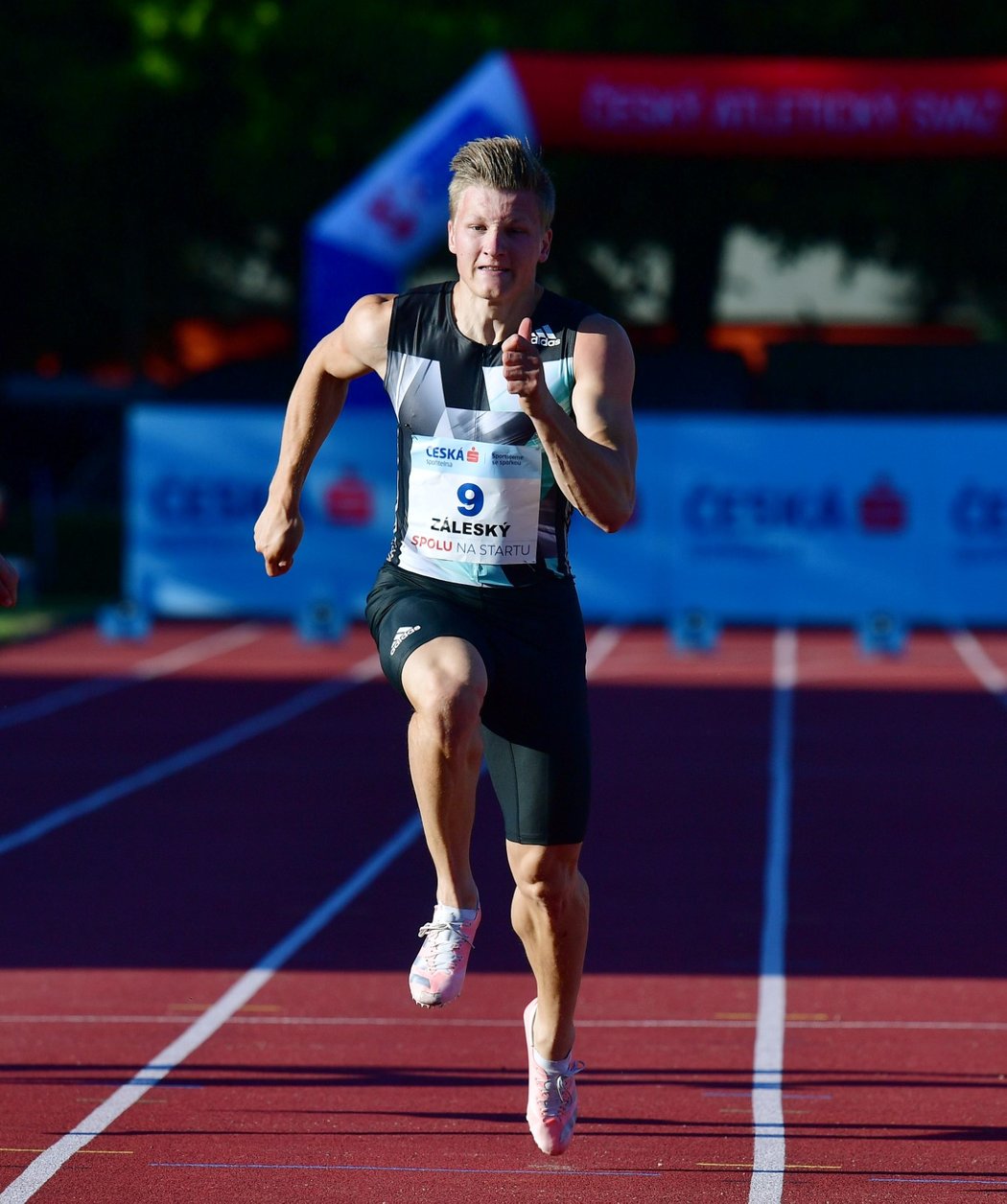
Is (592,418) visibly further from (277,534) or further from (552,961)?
(552,961)

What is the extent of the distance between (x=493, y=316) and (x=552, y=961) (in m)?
1.47

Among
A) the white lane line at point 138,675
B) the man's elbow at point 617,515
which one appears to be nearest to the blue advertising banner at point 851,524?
the white lane line at point 138,675

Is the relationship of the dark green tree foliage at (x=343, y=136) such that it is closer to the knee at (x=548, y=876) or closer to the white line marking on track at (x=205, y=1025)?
the white line marking on track at (x=205, y=1025)

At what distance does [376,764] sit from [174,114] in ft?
62.9

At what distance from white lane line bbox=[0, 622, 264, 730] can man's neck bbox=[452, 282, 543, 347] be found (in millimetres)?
Result: 10746

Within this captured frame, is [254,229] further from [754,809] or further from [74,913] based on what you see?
[74,913]

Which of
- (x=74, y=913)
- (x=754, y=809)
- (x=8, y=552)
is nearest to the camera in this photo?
(x=74, y=913)

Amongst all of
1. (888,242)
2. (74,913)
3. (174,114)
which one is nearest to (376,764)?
(74,913)

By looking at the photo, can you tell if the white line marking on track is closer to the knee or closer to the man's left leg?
the man's left leg

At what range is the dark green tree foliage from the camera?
28.2 m

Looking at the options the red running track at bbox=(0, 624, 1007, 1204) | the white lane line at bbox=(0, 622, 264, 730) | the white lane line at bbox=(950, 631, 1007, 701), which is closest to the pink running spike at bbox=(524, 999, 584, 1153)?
the red running track at bbox=(0, 624, 1007, 1204)

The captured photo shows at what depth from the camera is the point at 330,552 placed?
75.5ft

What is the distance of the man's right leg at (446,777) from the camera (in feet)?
15.1

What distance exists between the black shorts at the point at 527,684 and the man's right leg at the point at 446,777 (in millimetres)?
80
